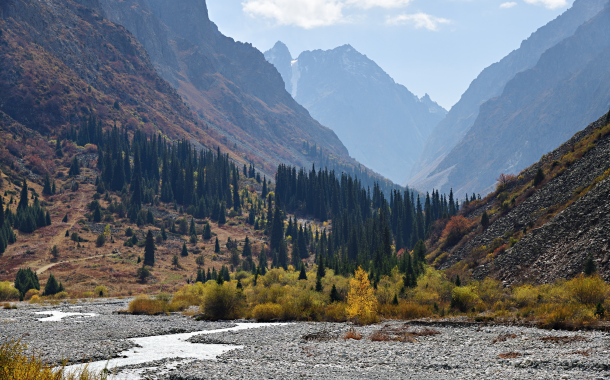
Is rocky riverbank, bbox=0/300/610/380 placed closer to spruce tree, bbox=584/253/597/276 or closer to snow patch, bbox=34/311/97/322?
snow patch, bbox=34/311/97/322

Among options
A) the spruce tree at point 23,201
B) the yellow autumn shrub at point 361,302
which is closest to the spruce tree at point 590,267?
the yellow autumn shrub at point 361,302

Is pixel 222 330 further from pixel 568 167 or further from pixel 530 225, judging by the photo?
pixel 568 167

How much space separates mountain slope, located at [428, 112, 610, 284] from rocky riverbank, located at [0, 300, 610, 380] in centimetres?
1550

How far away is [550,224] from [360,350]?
37389 mm

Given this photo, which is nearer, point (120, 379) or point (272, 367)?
point (120, 379)

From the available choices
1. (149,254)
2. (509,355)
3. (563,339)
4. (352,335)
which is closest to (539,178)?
(563,339)

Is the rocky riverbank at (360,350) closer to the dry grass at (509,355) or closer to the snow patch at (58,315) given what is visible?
the dry grass at (509,355)

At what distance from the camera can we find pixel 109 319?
6012cm

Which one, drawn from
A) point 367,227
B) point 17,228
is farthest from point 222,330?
point 17,228

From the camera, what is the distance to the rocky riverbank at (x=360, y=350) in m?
27.3

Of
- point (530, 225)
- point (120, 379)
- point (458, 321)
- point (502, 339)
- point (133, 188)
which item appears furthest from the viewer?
point (133, 188)

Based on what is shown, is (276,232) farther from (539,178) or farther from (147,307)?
(539,178)

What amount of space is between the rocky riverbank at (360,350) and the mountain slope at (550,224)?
Result: 15.5 meters

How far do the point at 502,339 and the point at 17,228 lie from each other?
150280mm
